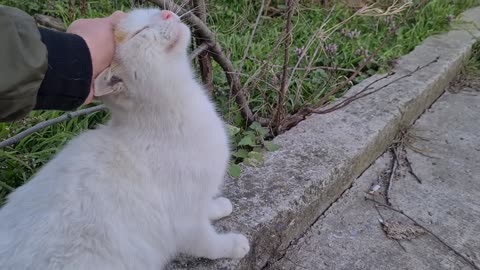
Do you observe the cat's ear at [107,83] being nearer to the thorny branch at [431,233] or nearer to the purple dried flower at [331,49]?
the thorny branch at [431,233]

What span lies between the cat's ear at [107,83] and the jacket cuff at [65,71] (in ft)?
0.09

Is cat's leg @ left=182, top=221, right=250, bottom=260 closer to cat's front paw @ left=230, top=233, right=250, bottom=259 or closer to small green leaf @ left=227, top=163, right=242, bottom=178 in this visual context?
cat's front paw @ left=230, top=233, right=250, bottom=259

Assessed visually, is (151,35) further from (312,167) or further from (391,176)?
(391,176)

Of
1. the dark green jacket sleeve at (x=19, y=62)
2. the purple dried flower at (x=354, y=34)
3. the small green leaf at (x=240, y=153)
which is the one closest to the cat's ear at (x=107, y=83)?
the dark green jacket sleeve at (x=19, y=62)

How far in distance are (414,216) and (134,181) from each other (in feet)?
4.53

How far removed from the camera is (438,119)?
3.02 metres

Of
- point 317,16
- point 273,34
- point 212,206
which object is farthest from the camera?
point 317,16

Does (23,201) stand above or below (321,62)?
above

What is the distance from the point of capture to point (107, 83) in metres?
1.36

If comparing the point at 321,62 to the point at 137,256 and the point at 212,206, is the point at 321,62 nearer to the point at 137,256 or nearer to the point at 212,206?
the point at 212,206

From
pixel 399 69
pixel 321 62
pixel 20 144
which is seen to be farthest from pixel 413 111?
pixel 20 144

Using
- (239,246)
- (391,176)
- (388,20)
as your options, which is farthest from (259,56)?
(239,246)

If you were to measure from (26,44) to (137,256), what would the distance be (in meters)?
0.68

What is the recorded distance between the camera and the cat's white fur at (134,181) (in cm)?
130
